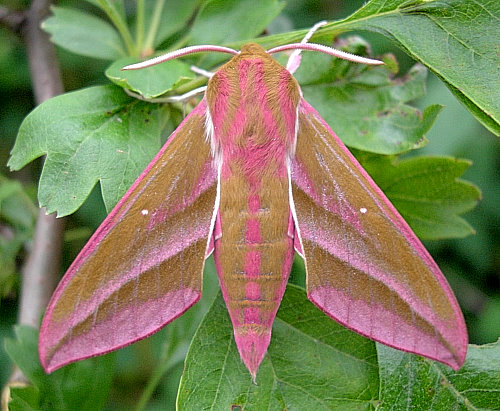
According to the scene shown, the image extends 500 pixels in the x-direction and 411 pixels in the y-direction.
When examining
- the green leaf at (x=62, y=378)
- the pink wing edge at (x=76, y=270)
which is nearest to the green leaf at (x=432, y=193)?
the pink wing edge at (x=76, y=270)

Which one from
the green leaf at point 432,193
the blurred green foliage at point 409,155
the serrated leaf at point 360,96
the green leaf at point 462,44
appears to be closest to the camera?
the green leaf at point 462,44

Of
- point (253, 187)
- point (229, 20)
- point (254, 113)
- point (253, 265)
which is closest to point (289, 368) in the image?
point (253, 265)

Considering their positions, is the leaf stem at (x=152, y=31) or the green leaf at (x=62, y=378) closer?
the green leaf at (x=62, y=378)

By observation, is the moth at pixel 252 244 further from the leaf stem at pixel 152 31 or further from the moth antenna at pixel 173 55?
the leaf stem at pixel 152 31

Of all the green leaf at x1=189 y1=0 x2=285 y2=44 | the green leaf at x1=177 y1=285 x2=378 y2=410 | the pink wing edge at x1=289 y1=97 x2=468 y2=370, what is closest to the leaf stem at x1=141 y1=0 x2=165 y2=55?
the green leaf at x1=189 y1=0 x2=285 y2=44

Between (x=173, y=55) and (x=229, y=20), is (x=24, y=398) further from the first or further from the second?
(x=229, y=20)

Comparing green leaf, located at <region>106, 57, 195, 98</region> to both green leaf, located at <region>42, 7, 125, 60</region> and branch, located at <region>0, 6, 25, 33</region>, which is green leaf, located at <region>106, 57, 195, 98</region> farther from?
branch, located at <region>0, 6, 25, 33</region>
